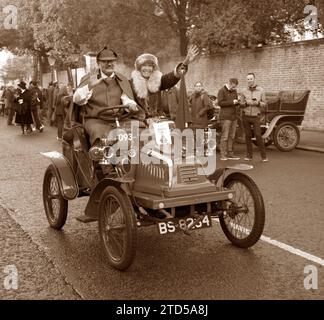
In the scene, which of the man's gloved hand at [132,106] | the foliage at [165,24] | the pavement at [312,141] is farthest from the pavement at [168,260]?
the foliage at [165,24]

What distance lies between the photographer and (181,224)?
4.95 m

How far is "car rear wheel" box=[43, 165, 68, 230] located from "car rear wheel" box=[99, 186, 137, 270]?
46.5 inches

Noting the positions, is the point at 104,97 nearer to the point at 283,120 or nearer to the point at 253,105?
the point at 253,105

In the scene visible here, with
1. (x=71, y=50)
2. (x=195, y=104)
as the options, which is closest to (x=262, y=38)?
(x=195, y=104)

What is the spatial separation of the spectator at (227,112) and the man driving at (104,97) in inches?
253

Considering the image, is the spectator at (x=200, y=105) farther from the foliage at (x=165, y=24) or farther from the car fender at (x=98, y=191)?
the car fender at (x=98, y=191)

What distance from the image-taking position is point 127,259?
4734 mm

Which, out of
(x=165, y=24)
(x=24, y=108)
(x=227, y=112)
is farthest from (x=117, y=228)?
(x=165, y=24)

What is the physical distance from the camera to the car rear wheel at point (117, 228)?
4688 mm

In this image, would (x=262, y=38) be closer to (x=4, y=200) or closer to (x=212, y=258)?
(x=4, y=200)

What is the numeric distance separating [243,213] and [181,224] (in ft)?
2.63
